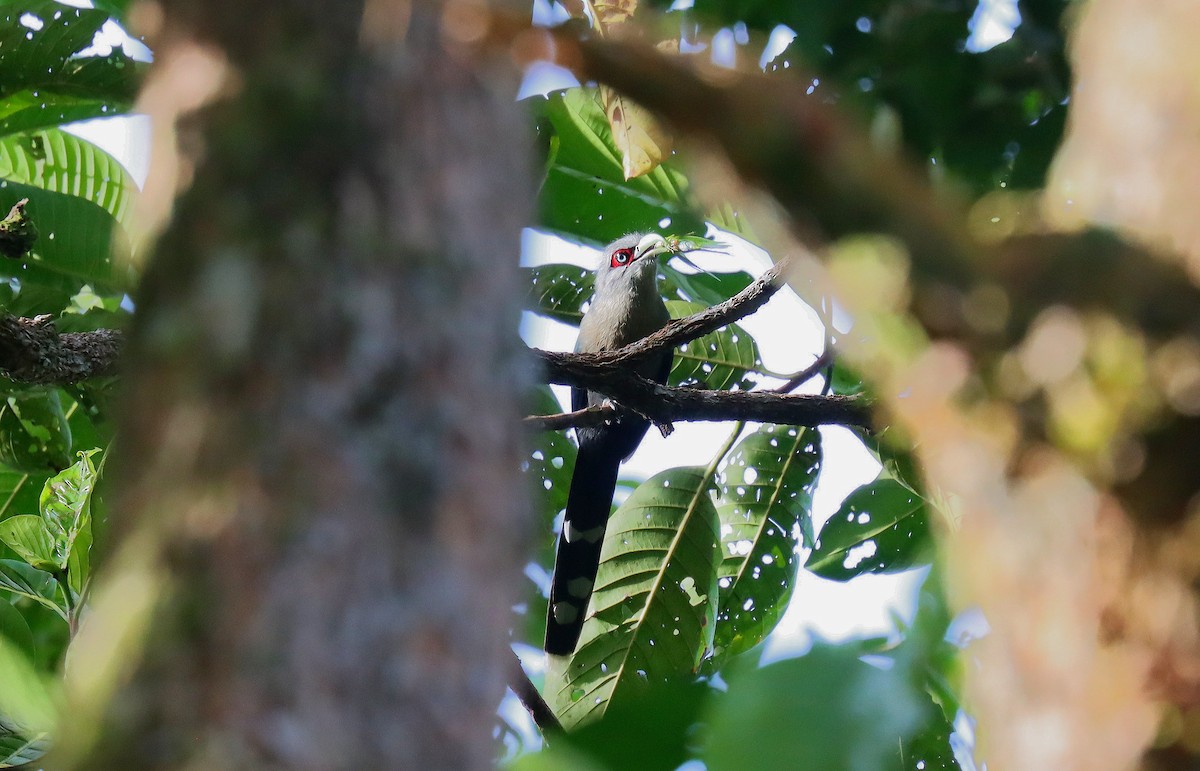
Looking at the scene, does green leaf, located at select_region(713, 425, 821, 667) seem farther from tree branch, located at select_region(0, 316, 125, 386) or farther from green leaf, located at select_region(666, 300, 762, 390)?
tree branch, located at select_region(0, 316, 125, 386)

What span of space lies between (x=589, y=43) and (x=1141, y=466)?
520 mm

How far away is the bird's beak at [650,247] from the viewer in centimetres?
474

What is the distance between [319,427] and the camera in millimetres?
640

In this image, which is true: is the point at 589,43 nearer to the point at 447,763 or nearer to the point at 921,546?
the point at 447,763

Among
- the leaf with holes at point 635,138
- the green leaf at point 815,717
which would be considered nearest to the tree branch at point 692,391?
the leaf with holes at point 635,138

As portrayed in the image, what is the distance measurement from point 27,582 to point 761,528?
2.54 m

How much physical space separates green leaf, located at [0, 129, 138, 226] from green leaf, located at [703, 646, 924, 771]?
355 centimetres

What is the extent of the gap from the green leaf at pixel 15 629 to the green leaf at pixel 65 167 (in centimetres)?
153

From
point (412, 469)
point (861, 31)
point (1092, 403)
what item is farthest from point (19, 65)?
point (1092, 403)

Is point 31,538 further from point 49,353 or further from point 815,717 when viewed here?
point 815,717

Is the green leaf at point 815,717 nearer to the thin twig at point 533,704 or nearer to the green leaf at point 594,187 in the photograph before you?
the thin twig at point 533,704

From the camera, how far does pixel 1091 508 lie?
698 millimetres

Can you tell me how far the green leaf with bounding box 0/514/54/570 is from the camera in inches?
116

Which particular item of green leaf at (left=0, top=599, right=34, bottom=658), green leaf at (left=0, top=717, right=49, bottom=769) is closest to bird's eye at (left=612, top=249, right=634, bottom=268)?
green leaf at (left=0, top=599, right=34, bottom=658)
